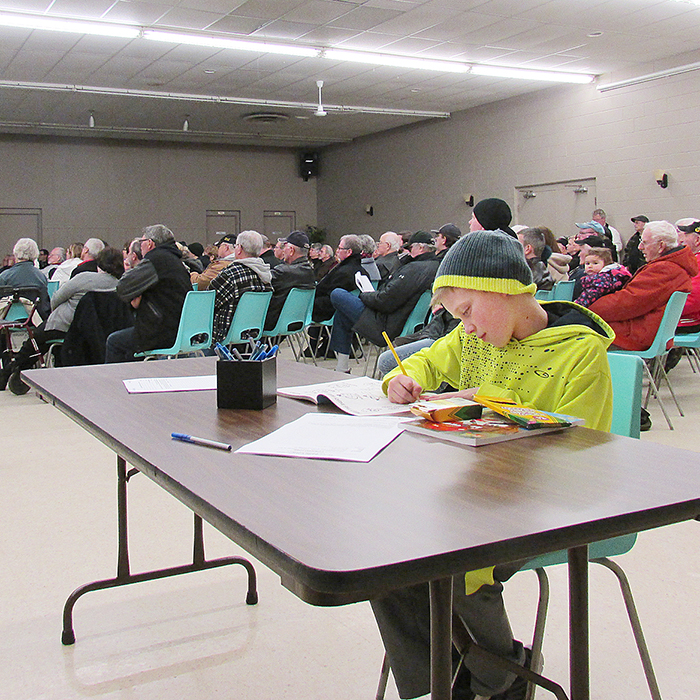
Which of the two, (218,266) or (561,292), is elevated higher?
(218,266)

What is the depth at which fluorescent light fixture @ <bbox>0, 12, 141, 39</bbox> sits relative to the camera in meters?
7.61

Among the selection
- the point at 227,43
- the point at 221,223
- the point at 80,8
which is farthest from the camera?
the point at 221,223

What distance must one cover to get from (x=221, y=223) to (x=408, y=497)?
15835mm

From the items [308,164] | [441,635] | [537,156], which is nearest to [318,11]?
[537,156]

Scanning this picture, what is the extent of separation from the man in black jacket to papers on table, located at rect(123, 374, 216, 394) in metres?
3.01

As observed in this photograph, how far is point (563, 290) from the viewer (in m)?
6.05

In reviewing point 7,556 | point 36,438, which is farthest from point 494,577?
point 36,438

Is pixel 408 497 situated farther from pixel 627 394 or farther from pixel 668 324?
pixel 668 324

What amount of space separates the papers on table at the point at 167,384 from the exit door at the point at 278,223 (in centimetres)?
1490

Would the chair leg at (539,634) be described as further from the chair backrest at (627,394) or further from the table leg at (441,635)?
the table leg at (441,635)

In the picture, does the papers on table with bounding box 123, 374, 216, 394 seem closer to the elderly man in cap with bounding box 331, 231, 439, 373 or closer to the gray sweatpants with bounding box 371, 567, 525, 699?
the gray sweatpants with bounding box 371, 567, 525, 699

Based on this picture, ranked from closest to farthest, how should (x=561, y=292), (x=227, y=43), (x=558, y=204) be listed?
(x=561, y=292)
(x=227, y=43)
(x=558, y=204)

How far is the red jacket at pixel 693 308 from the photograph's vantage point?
5.14 m

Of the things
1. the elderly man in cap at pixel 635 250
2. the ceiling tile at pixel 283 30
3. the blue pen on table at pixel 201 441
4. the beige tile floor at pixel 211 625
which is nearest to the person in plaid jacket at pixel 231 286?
the beige tile floor at pixel 211 625
